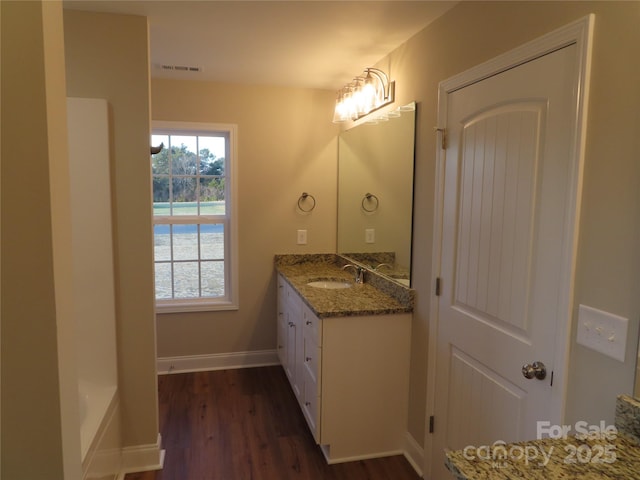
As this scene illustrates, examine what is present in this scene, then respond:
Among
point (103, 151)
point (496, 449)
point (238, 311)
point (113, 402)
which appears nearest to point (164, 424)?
point (113, 402)

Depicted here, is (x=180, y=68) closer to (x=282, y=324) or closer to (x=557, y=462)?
(x=282, y=324)

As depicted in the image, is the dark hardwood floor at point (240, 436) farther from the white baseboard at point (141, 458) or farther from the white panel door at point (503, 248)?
the white panel door at point (503, 248)

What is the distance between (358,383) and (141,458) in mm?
1264

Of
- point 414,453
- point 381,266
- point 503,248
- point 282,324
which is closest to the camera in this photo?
point 503,248

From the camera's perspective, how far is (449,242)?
2.05m

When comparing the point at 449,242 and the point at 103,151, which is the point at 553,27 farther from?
the point at 103,151

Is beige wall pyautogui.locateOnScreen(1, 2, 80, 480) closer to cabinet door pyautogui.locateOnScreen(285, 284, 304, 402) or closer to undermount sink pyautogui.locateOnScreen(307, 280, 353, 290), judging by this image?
cabinet door pyautogui.locateOnScreen(285, 284, 304, 402)

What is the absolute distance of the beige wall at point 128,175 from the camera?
7.02 feet

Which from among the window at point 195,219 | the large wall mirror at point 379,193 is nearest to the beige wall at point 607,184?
the large wall mirror at point 379,193

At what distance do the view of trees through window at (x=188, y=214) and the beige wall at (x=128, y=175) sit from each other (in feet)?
4.23

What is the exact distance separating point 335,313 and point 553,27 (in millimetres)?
1548

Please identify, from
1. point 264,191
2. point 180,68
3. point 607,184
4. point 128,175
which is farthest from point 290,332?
point 607,184

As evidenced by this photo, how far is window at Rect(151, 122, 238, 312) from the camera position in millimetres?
3504

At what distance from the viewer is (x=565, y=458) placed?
1024mm
